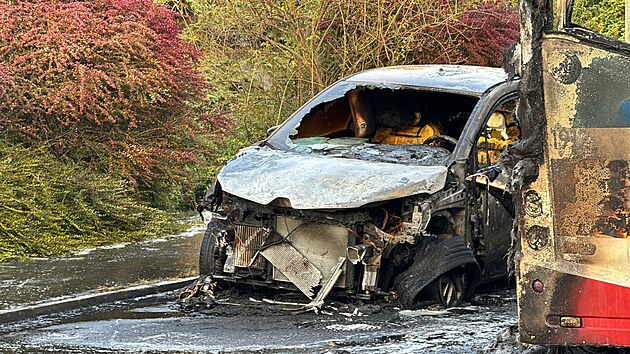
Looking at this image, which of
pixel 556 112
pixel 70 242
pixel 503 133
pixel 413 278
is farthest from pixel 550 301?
pixel 70 242

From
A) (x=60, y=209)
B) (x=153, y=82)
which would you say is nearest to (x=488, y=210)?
(x=60, y=209)

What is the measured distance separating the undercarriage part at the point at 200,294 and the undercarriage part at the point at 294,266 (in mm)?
589

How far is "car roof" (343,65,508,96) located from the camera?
33.3 feet

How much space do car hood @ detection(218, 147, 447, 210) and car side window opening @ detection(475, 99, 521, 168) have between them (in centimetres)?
63

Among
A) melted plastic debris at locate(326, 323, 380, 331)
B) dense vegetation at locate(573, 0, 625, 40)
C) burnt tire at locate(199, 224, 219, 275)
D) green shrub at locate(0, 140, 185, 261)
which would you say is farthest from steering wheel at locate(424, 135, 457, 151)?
dense vegetation at locate(573, 0, 625, 40)

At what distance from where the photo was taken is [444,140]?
33.3 ft

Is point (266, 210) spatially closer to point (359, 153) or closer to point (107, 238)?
point (359, 153)

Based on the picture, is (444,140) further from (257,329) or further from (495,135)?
(257,329)

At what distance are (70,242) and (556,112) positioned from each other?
7.22 m

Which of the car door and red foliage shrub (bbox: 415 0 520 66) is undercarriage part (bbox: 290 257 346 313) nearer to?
the car door

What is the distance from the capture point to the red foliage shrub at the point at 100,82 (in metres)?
13.5

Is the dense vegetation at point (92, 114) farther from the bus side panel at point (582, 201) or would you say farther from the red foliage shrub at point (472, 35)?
the bus side panel at point (582, 201)

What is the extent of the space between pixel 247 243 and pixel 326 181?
0.91 m

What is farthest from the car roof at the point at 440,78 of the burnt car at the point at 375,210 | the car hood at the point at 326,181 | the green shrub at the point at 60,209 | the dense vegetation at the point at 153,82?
the dense vegetation at the point at 153,82
